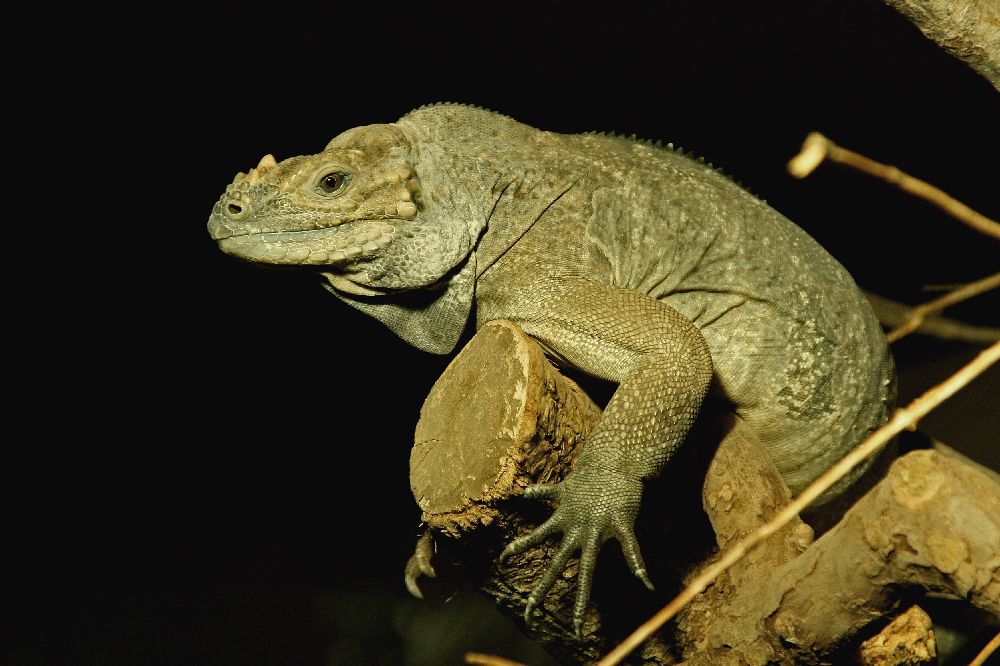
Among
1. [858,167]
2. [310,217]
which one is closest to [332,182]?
[310,217]

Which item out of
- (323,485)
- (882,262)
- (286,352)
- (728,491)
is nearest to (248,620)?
(323,485)

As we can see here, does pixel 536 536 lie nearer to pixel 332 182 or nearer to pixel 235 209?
pixel 332 182

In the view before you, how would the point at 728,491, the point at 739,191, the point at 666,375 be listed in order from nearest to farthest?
the point at 666,375 < the point at 728,491 < the point at 739,191

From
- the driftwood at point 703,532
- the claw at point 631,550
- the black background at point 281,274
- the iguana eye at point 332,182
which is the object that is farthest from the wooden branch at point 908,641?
the black background at point 281,274

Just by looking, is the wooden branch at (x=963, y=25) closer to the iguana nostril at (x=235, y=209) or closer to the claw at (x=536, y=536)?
the claw at (x=536, y=536)

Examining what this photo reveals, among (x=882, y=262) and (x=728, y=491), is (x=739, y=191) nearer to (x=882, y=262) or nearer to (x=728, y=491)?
(x=728, y=491)
